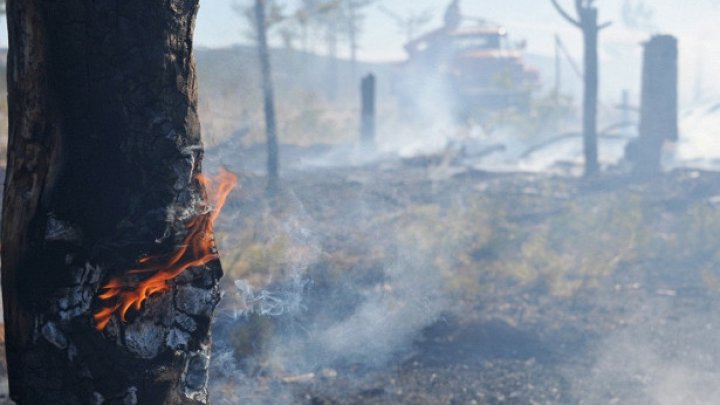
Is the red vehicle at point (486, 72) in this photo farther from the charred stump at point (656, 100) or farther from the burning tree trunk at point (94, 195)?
the burning tree trunk at point (94, 195)

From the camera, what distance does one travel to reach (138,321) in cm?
224

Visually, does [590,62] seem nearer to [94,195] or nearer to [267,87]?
[267,87]

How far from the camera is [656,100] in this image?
1319 cm

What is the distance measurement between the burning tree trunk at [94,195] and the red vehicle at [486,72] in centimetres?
1901

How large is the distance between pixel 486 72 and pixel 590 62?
8304 mm

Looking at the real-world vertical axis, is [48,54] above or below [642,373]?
above

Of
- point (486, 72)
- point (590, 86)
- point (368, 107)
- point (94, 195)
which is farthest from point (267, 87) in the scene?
point (486, 72)

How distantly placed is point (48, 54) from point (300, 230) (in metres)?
6.08

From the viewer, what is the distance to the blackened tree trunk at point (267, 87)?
1123 cm

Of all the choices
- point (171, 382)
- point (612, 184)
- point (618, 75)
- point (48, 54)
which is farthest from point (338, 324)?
point (618, 75)

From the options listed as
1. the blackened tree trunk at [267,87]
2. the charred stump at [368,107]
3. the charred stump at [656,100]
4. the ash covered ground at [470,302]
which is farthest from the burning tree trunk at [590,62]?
the blackened tree trunk at [267,87]

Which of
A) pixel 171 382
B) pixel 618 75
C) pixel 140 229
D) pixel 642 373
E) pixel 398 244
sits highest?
pixel 618 75

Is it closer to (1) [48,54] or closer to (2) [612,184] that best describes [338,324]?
(1) [48,54]

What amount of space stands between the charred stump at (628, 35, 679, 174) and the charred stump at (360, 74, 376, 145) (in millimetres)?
6905
